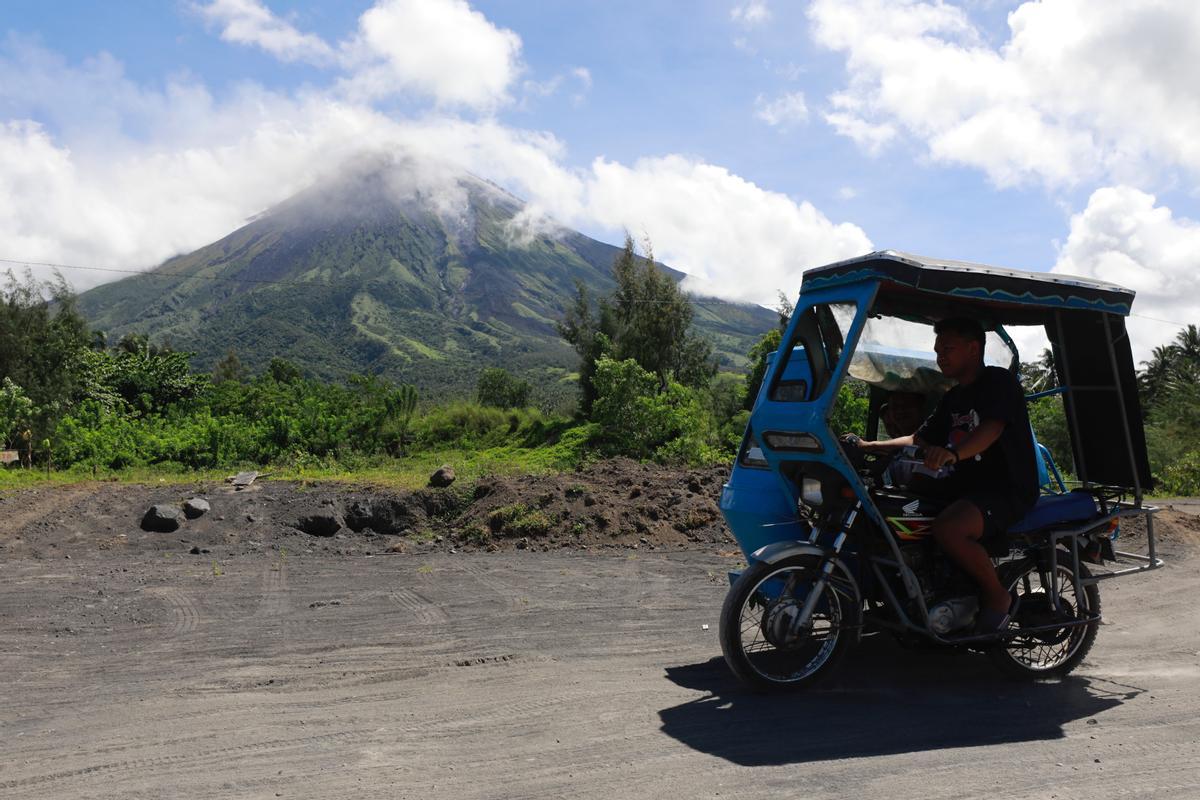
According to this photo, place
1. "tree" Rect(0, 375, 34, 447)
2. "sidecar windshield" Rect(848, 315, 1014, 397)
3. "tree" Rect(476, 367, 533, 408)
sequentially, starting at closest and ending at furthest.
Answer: "sidecar windshield" Rect(848, 315, 1014, 397) < "tree" Rect(0, 375, 34, 447) < "tree" Rect(476, 367, 533, 408)

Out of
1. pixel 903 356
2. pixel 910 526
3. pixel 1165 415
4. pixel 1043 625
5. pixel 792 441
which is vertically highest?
pixel 903 356

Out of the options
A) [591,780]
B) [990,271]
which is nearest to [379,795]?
[591,780]

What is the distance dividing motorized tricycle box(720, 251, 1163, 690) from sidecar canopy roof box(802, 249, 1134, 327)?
0.01 metres

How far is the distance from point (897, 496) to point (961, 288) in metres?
1.30

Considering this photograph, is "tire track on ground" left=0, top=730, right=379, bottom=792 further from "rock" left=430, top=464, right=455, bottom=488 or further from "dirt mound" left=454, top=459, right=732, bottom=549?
"rock" left=430, top=464, right=455, bottom=488

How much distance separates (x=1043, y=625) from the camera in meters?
5.43

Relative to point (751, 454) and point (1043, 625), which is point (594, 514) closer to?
point (751, 454)

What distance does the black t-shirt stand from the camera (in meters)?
5.03

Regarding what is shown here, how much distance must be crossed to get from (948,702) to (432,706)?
2831 mm

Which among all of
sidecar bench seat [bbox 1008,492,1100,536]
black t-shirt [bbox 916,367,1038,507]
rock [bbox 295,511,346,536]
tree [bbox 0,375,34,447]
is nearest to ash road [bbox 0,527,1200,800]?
sidecar bench seat [bbox 1008,492,1100,536]

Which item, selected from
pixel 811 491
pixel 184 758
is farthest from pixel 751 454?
pixel 184 758

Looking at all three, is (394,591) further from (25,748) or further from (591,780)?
(591,780)

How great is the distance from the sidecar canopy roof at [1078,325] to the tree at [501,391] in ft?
165

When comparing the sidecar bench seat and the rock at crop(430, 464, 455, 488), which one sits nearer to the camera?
the sidecar bench seat
